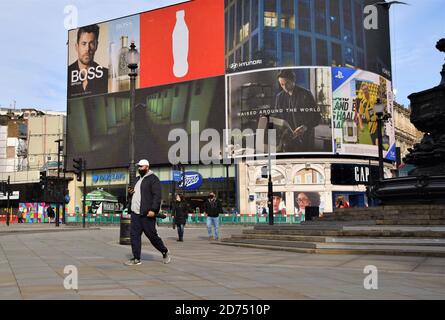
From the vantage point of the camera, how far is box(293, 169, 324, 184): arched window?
5256 cm

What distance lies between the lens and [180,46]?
60812 mm

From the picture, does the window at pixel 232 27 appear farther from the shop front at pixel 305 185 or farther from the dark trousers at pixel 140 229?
the dark trousers at pixel 140 229

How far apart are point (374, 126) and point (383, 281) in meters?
51.5

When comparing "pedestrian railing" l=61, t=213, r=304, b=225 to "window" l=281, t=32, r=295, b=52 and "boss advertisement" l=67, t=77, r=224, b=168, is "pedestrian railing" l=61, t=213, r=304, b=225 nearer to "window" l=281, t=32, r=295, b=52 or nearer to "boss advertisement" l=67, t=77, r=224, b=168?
"boss advertisement" l=67, t=77, r=224, b=168

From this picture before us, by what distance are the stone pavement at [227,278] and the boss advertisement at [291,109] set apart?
43.0m

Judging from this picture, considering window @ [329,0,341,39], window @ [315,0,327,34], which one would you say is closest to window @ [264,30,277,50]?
window @ [315,0,327,34]

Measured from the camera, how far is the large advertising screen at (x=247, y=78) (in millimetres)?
53594

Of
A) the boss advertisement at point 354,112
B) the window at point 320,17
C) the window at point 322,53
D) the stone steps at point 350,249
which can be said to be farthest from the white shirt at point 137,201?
the window at point 320,17

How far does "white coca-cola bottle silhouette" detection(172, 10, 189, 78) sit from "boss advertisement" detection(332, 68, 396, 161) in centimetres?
1743

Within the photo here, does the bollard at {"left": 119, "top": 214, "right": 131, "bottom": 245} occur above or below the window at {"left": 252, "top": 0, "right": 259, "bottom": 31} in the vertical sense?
below

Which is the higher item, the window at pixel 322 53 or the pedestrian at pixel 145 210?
the window at pixel 322 53

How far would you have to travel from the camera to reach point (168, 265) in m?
8.87

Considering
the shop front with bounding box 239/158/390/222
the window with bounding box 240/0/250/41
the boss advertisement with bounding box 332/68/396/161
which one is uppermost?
the window with bounding box 240/0/250/41
